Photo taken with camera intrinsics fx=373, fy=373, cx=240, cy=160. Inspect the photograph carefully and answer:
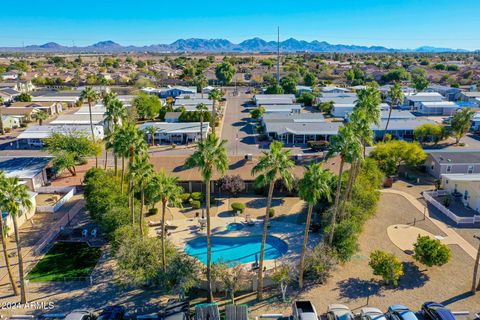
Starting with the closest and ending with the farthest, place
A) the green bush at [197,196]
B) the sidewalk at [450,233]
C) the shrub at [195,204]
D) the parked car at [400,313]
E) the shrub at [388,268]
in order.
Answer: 1. the parked car at [400,313]
2. the shrub at [388,268]
3. the sidewalk at [450,233]
4. the shrub at [195,204]
5. the green bush at [197,196]

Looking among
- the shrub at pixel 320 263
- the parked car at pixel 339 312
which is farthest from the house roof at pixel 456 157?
the parked car at pixel 339 312

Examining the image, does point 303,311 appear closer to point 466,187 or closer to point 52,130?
point 466,187

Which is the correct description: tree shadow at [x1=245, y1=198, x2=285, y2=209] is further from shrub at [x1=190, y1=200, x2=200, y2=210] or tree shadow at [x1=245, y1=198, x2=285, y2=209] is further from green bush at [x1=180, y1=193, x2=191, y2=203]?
green bush at [x1=180, y1=193, x2=191, y2=203]

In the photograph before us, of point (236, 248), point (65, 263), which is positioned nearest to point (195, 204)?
point (236, 248)

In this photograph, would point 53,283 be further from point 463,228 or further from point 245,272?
point 463,228

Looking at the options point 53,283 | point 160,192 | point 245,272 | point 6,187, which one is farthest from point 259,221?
point 6,187

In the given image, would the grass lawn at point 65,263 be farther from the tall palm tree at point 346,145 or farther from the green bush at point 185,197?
the tall palm tree at point 346,145

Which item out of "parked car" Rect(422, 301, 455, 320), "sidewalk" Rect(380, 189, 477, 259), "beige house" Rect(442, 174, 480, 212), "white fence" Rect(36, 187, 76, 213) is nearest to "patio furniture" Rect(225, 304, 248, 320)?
"parked car" Rect(422, 301, 455, 320)
